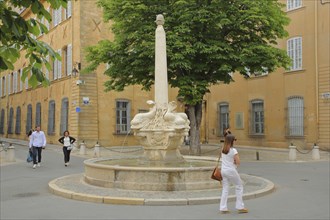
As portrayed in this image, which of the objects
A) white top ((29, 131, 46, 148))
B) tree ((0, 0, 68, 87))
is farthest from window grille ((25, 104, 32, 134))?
tree ((0, 0, 68, 87))

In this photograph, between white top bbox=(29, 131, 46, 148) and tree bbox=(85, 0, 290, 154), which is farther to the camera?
tree bbox=(85, 0, 290, 154)

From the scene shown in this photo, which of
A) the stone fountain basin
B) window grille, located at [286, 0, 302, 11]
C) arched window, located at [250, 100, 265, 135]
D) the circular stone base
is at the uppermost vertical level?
window grille, located at [286, 0, 302, 11]

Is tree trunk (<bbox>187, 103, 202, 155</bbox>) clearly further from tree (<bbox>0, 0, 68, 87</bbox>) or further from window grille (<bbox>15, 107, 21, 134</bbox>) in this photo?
window grille (<bbox>15, 107, 21, 134</bbox>)

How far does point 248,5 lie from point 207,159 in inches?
309

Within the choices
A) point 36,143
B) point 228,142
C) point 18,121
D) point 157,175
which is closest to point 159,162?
point 157,175

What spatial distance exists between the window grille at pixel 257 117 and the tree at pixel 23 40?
27357 mm

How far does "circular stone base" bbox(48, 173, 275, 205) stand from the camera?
8664 millimetres

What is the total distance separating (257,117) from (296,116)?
359cm

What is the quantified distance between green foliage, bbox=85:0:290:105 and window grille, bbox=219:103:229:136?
506 inches

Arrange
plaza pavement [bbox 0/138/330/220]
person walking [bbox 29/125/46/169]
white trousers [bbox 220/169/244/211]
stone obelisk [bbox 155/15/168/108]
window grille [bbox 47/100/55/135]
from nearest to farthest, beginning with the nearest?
1. plaza pavement [bbox 0/138/330/220]
2. white trousers [bbox 220/169/244/211]
3. stone obelisk [bbox 155/15/168/108]
4. person walking [bbox 29/125/46/169]
5. window grille [bbox 47/100/55/135]

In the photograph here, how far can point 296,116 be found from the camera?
26.6 meters

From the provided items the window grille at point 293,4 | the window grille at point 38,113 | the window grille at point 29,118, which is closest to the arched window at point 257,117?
the window grille at point 293,4

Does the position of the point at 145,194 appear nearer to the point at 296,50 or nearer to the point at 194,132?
the point at 194,132

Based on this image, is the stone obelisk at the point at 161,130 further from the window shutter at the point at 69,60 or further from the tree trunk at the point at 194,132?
the window shutter at the point at 69,60
